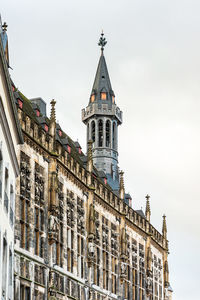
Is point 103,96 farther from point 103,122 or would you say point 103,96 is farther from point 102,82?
point 103,122

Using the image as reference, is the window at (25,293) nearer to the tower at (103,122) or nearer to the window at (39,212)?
the window at (39,212)

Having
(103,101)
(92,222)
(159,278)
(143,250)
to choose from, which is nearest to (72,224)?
(92,222)

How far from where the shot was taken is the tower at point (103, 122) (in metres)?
76.9

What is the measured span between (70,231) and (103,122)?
113 feet

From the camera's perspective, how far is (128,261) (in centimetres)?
5759

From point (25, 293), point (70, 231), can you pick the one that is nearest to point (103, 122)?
point (70, 231)

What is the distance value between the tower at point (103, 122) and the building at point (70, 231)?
33.7 ft

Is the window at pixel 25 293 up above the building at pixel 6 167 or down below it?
below

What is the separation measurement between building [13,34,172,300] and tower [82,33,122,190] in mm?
10281

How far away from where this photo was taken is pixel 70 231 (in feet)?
149

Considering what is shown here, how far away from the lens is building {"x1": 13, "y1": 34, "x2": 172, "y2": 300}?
126 ft

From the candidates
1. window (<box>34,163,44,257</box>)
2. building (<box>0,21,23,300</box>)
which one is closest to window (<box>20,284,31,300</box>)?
window (<box>34,163,44,257</box>)

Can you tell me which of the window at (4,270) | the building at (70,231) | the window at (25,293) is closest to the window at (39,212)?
the building at (70,231)

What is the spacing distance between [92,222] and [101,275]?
4.79m
